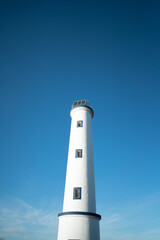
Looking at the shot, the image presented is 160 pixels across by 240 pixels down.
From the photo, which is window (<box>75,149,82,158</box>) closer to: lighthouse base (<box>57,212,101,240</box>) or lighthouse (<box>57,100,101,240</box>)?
lighthouse (<box>57,100,101,240</box>)

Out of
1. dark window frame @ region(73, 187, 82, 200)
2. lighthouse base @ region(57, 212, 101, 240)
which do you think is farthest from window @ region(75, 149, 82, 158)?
lighthouse base @ region(57, 212, 101, 240)

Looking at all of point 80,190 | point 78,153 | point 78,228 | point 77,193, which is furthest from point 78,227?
point 78,153

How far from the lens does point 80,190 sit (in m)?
17.4

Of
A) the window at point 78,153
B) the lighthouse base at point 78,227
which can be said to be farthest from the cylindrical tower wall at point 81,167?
the lighthouse base at point 78,227

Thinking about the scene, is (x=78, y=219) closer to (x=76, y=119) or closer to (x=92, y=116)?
(x=76, y=119)

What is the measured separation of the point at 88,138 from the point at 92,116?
4.76 metres

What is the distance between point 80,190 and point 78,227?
129 inches

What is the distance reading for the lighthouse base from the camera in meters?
15.0

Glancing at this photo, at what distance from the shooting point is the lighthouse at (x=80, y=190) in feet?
50.5

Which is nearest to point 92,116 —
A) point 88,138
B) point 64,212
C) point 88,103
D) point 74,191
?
point 88,103

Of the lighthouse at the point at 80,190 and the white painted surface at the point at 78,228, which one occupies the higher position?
the lighthouse at the point at 80,190

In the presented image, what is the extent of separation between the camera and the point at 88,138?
21.5 meters

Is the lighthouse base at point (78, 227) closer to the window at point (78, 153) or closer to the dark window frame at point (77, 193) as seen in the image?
the dark window frame at point (77, 193)

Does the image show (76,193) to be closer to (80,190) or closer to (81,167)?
(80,190)
